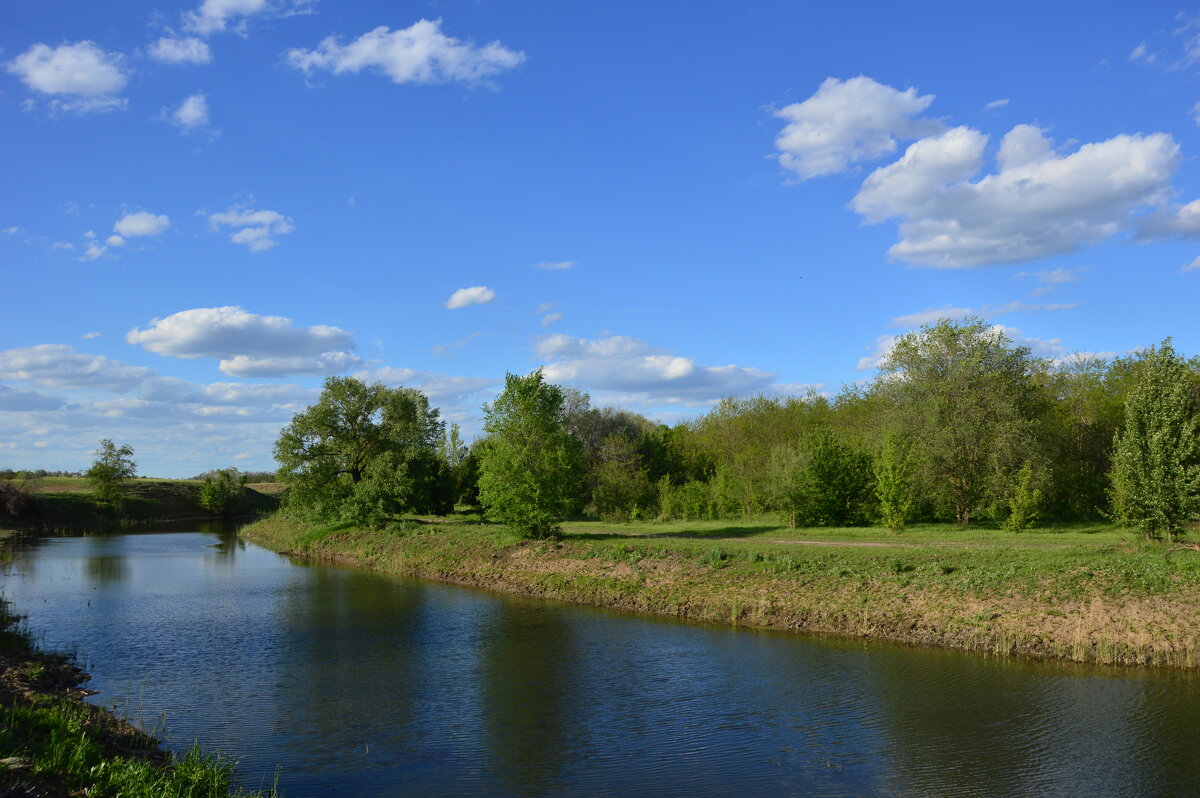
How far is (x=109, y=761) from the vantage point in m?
11.9

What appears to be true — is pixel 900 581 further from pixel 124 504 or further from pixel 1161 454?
pixel 124 504

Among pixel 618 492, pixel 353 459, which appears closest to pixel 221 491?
pixel 353 459

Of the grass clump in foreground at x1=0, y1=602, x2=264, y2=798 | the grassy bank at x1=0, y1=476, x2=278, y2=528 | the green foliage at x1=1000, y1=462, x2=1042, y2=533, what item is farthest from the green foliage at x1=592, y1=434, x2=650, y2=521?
the grassy bank at x1=0, y1=476, x2=278, y2=528

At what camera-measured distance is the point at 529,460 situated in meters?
42.4

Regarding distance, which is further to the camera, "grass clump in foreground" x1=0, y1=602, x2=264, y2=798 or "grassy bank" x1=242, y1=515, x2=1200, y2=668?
"grassy bank" x1=242, y1=515, x2=1200, y2=668

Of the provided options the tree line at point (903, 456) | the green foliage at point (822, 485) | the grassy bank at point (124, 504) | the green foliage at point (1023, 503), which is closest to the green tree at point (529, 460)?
the tree line at point (903, 456)

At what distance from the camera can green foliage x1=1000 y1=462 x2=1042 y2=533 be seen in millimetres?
39156

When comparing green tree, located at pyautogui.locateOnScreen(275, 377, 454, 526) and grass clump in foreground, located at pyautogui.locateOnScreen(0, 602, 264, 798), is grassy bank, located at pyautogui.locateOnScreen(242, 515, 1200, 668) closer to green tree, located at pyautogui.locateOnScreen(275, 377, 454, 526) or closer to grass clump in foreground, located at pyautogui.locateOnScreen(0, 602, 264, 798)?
green tree, located at pyautogui.locateOnScreen(275, 377, 454, 526)

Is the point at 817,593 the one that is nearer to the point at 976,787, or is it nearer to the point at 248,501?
the point at 976,787

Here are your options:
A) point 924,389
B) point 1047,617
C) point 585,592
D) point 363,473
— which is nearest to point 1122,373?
point 924,389

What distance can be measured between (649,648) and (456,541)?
77.5ft

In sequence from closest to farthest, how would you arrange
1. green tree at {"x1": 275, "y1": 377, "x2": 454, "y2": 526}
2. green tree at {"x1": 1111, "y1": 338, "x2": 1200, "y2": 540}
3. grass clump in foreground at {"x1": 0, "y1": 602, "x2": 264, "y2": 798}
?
1. grass clump in foreground at {"x1": 0, "y1": 602, "x2": 264, "y2": 798}
2. green tree at {"x1": 1111, "y1": 338, "x2": 1200, "y2": 540}
3. green tree at {"x1": 275, "y1": 377, "x2": 454, "y2": 526}

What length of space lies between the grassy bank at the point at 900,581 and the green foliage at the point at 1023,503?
1.14m

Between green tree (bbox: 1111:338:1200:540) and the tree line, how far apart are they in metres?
0.06
